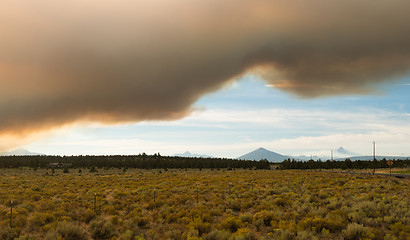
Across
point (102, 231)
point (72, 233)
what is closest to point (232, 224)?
point (102, 231)

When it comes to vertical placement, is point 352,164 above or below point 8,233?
below

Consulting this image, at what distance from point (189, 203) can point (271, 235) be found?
851 centimetres

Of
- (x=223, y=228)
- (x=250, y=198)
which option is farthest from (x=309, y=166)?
(x=223, y=228)

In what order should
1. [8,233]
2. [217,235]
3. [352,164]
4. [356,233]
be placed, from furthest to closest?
[352,164] → [8,233] → [217,235] → [356,233]

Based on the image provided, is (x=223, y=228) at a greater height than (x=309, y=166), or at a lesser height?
greater

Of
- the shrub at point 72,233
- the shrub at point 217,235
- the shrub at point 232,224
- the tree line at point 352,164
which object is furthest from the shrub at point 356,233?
the tree line at point 352,164

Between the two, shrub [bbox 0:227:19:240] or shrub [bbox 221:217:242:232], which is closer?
shrub [bbox 0:227:19:240]

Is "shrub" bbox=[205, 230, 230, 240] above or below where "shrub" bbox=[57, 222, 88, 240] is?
above

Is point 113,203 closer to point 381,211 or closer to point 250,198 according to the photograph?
point 250,198

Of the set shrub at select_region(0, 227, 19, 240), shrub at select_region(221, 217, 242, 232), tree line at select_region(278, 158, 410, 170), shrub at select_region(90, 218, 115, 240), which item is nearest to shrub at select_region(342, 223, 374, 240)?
shrub at select_region(221, 217, 242, 232)

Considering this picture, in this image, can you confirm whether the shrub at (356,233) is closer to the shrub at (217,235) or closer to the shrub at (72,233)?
the shrub at (217,235)

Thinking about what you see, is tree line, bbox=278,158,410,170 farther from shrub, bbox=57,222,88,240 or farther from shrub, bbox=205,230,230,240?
shrub, bbox=57,222,88,240

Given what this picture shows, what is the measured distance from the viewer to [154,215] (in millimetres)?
14664

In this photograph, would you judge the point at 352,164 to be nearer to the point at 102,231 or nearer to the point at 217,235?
the point at 217,235
